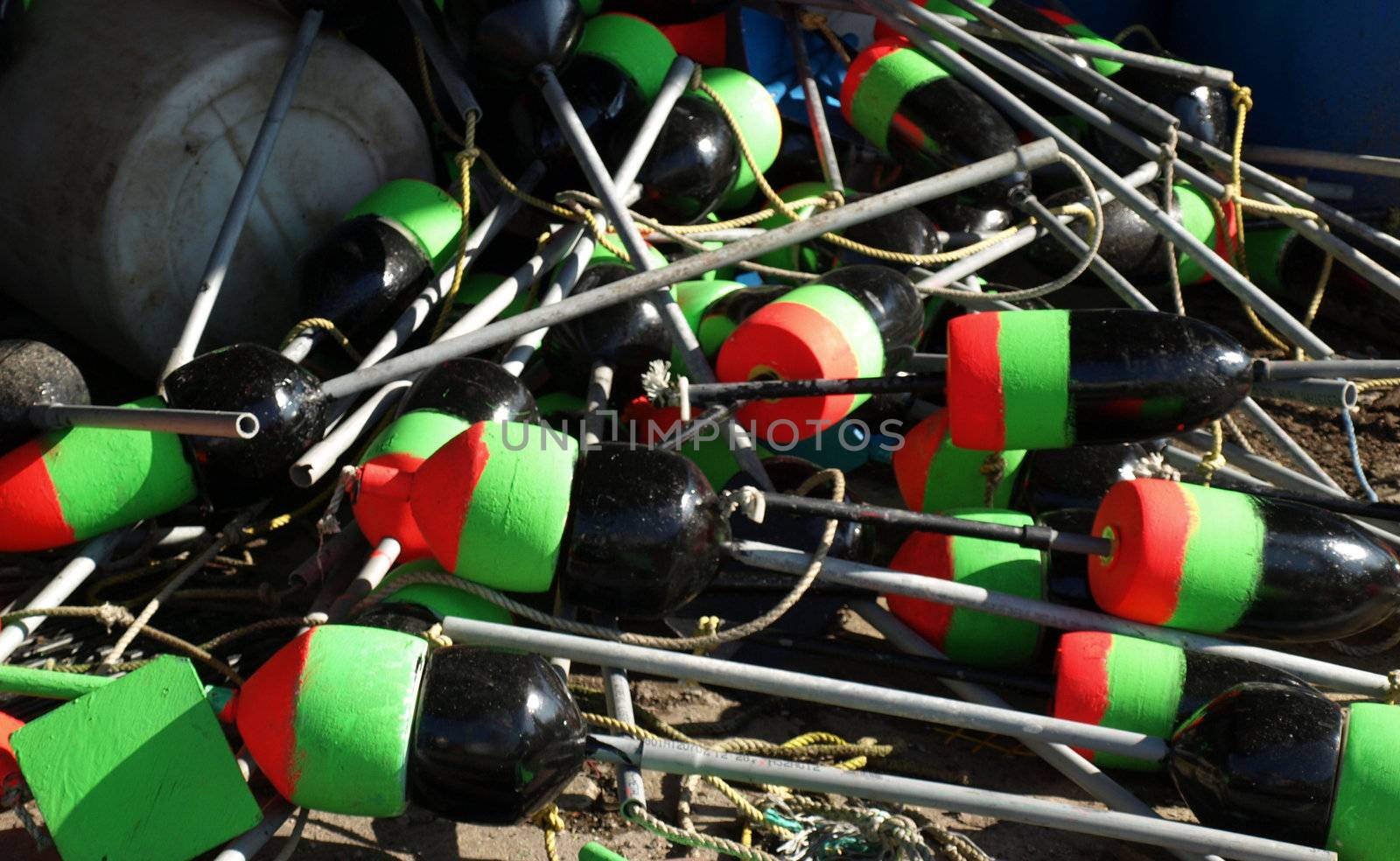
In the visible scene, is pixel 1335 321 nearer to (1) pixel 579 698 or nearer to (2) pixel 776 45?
(2) pixel 776 45

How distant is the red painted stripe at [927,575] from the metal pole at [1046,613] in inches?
3.7

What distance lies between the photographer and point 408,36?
367 cm

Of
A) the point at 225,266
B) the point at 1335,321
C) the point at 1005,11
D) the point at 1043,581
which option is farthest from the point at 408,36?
the point at 1335,321

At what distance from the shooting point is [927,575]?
247 cm

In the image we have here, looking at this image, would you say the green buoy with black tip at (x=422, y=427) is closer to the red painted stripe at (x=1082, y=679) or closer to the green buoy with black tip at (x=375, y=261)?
the green buoy with black tip at (x=375, y=261)

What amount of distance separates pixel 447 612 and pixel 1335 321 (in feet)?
10.2

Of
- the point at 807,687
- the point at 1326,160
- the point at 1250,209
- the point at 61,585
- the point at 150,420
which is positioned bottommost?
the point at 61,585

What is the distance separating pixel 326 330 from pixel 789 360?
110 cm

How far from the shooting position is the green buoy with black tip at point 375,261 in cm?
296

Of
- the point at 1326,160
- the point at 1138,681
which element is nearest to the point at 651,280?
the point at 1138,681

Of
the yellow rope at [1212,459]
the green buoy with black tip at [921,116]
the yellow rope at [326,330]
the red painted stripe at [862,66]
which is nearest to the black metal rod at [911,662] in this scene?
the yellow rope at [1212,459]

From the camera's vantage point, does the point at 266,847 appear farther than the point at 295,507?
No

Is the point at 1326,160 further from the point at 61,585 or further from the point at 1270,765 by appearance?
the point at 61,585

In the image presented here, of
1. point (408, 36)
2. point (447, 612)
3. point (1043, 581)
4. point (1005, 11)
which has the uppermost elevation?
point (1005, 11)
